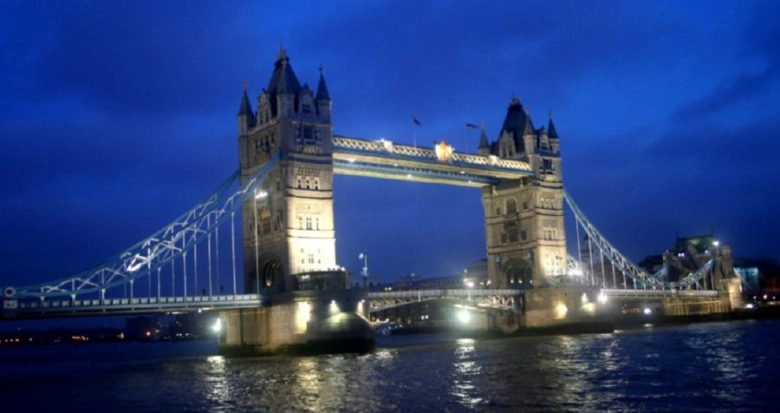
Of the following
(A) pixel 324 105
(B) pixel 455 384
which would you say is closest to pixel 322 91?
(A) pixel 324 105

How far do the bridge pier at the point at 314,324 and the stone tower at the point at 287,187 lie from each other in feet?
9.28

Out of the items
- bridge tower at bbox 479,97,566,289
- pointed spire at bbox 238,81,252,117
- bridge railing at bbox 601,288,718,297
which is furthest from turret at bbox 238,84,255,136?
bridge railing at bbox 601,288,718,297

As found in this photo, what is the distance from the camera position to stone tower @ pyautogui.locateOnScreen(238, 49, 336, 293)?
6294 cm

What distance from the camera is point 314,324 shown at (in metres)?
57.8

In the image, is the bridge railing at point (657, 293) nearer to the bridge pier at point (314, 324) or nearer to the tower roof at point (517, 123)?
the tower roof at point (517, 123)

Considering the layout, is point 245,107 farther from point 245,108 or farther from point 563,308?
point 563,308

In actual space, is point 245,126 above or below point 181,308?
above

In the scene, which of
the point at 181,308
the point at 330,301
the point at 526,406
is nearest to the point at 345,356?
the point at 330,301

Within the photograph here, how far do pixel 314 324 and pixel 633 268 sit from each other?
1982 inches

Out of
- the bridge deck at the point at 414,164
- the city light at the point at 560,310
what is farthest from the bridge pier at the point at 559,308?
the bridge deck at the point at 414,164

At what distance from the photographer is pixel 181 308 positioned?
178 ft

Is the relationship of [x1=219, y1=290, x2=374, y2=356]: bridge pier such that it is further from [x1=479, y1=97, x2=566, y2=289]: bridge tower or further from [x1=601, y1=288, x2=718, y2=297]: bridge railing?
[x1=601, y1=288, x2=718, y2=297]: bridge railing

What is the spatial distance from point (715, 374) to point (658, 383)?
13.2 feet

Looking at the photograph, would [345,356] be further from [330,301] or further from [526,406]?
[526,406]
